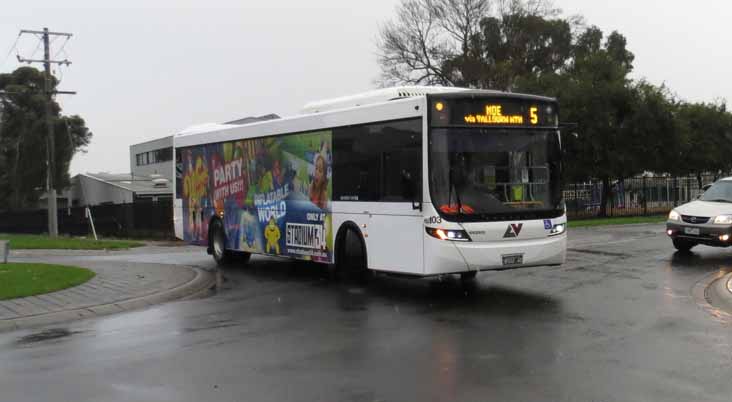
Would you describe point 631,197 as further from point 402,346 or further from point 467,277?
point 402,346

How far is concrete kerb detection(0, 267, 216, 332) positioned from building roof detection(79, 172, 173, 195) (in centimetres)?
4468

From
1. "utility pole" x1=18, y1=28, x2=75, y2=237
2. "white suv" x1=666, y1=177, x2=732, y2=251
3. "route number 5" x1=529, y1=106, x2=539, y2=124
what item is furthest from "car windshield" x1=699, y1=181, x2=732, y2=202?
"utility pole" x1=18, y1=28, x2=75, y2=237

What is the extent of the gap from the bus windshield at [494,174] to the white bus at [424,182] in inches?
0.6

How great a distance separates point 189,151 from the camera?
60.1 ft

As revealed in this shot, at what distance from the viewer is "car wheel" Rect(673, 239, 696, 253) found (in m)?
16.9

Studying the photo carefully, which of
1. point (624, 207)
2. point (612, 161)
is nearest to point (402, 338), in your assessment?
point (612, 161)

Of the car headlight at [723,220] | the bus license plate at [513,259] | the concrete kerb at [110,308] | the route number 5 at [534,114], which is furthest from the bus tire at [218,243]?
the car headlight at [723,220]

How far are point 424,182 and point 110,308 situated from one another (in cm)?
510

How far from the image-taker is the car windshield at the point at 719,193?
55.2 feet

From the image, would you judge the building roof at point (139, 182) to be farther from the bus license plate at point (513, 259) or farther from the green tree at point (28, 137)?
the bus license plate at point (513, 259)

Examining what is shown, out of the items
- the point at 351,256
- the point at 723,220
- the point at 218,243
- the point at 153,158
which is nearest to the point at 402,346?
the point at 351,256

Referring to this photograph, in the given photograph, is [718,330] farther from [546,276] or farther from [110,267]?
[110,267]

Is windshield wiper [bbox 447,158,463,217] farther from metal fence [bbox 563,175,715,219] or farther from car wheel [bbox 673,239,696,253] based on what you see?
metal fence [bbox 563,175,715,219]

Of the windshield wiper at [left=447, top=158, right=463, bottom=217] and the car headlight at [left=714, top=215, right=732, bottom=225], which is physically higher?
the windshield wiper at [left=447, top=158, right=463, bottom=217]
